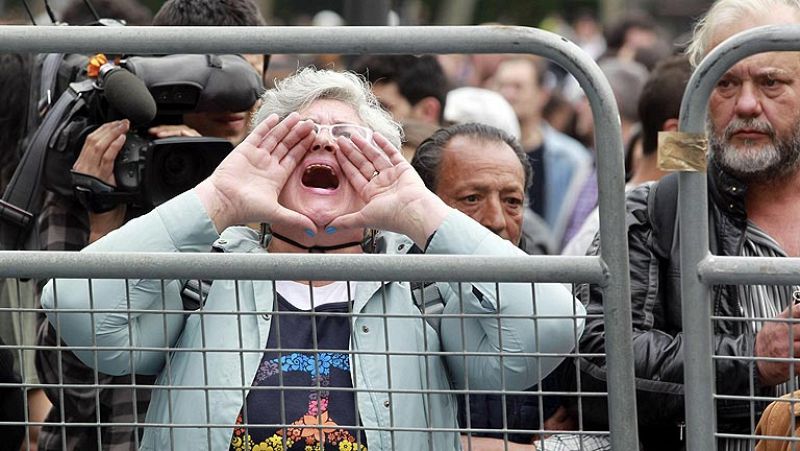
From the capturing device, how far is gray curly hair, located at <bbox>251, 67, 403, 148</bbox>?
312cm

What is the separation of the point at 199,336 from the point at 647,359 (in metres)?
1.03

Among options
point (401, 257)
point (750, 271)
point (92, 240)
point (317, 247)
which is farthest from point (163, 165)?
point (750, 271)

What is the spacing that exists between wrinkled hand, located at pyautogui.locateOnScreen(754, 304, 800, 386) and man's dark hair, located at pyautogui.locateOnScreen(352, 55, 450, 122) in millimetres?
3213

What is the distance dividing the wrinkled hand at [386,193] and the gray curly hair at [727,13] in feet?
3.94

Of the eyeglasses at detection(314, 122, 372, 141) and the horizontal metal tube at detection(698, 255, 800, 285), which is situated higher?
the eyeglasses at detection(314, 122, 372, 141)

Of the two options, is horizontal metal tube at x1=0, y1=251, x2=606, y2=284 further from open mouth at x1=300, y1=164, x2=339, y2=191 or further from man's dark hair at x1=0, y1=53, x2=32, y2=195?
man's dark hair at x1=0, y1=53, x2=32, y2=195

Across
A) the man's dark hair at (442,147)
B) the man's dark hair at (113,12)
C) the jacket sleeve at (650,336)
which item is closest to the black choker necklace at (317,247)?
the jacket sleeve at (650,336)

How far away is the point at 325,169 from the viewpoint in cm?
285

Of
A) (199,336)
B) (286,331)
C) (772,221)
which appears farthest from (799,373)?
(199,336)

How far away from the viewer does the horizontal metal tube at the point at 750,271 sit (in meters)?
2.44

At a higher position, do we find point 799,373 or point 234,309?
point 234,309

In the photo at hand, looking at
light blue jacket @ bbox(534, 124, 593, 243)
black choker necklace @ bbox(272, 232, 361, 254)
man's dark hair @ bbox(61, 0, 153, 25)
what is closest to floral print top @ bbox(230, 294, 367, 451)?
black choker necklace @ bbox(272, 232, 361, 254)

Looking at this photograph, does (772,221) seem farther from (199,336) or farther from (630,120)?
(630,120)

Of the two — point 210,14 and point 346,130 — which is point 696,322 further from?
point 210,14
